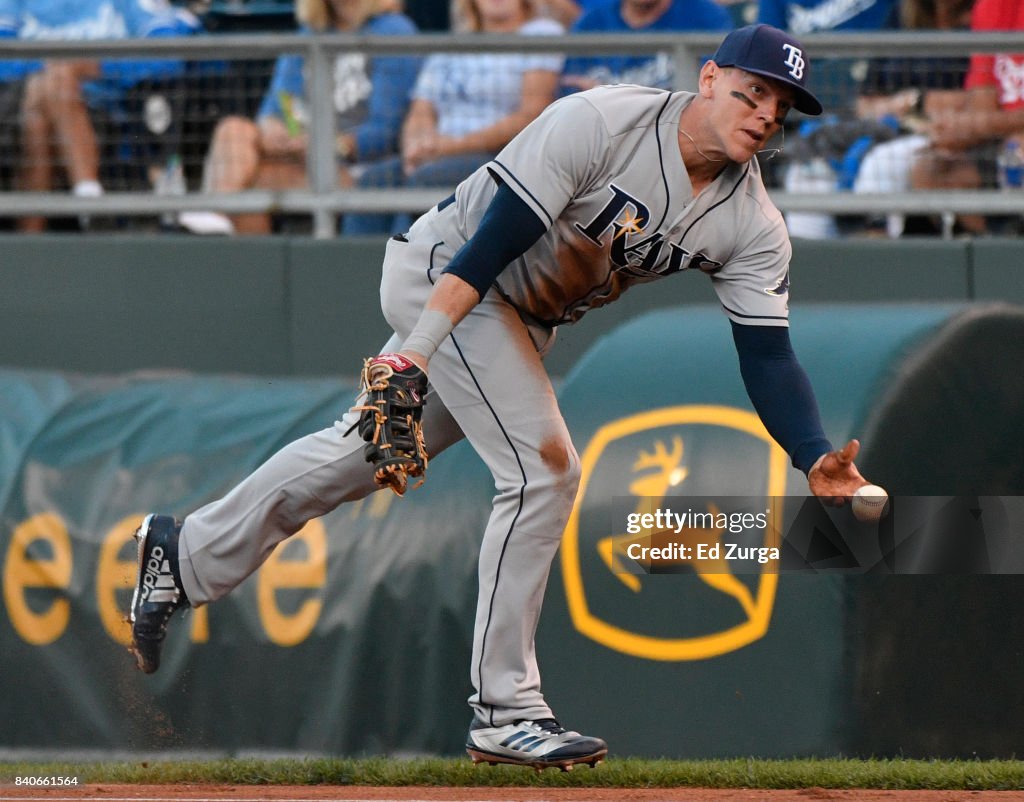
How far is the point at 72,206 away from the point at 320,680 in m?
3.49

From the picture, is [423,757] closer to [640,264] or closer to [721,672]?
[721,672]

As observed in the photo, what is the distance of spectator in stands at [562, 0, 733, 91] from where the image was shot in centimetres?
847

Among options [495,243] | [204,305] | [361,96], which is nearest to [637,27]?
[361,96]

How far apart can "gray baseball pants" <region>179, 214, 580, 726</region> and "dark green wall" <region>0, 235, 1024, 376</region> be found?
3.58 m

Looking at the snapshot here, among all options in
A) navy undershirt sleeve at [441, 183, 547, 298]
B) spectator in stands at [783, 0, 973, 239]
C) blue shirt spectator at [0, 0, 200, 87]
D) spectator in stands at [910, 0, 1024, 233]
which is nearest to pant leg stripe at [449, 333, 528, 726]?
navy undershirt sleeve at [441, 183, 547, 298]

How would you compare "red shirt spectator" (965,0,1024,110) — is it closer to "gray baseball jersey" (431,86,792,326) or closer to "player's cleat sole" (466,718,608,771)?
"gray baseball jersey" (431,86,792,326)

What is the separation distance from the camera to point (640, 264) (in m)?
4.94

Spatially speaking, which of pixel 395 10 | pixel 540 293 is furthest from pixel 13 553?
pixel 395 10

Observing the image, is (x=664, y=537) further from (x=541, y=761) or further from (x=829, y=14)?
(x=829, y=14)

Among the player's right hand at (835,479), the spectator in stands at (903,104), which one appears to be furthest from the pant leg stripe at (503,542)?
the spectator in stands at (903,104)

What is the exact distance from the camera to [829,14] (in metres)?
9.02

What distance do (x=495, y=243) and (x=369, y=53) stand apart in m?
4.34

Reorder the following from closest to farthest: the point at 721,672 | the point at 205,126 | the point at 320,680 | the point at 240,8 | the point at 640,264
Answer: the point at 640,264
the point at 721,672
the point at 320,680
the point at 205,126
the point at 240,8

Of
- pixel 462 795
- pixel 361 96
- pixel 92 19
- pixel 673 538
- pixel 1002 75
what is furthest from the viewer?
A: pixel 92 19
